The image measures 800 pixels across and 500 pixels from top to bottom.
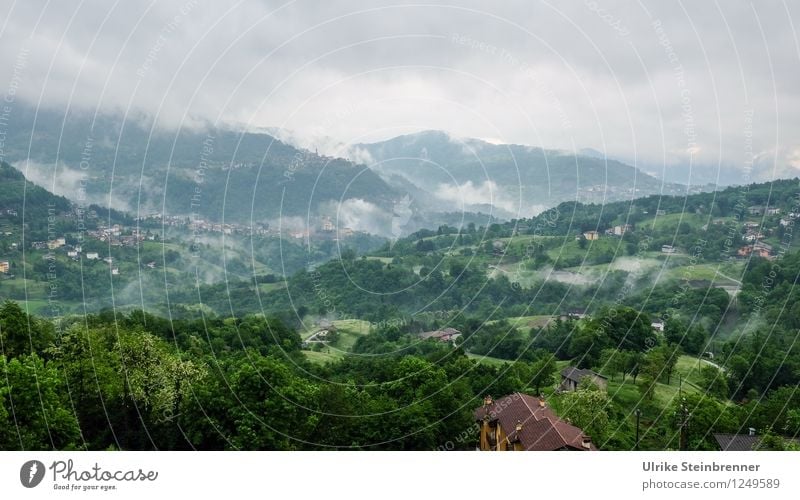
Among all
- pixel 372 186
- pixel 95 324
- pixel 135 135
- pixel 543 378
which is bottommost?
pixel 543 378

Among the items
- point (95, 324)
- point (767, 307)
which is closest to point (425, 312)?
point (767, 307)

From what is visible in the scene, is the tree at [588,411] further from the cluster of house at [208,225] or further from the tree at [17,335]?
the cluster of house at [208,225]

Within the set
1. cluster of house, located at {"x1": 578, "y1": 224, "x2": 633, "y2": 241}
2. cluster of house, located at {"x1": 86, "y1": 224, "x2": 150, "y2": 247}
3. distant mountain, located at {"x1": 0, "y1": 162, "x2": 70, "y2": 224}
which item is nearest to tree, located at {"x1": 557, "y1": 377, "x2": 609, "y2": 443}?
cluster of house, located at {"x1": 578, "y1": 224, "x2": 633, "y2": 241}

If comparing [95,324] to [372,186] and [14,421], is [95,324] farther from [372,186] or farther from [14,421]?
[372,186]

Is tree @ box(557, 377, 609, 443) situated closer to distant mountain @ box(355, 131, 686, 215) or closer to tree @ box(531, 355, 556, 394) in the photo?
tree @ box(531, 355, 556, 394)

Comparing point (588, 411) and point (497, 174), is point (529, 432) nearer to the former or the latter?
point (588, 411)

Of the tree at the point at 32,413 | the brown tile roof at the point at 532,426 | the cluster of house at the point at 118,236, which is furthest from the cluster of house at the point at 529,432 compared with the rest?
the cluster of house at the point at 118,236
